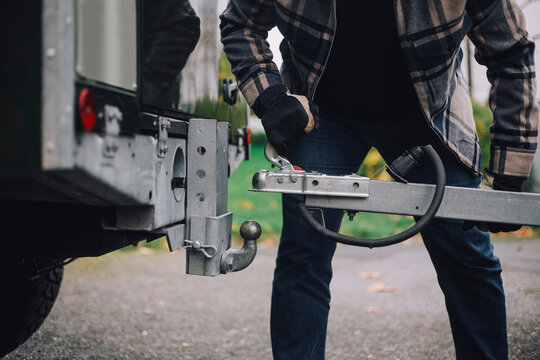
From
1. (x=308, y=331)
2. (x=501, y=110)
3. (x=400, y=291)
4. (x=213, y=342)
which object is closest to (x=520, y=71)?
(x=501, y=110)

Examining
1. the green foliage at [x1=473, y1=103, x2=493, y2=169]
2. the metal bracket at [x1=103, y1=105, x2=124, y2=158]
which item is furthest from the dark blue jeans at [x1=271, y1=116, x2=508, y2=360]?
the green foliage at [x1=473, y1=103, x2=493, y2=169]

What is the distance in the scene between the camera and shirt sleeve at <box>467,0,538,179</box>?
1.87 m

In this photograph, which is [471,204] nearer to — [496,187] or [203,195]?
[496,187]

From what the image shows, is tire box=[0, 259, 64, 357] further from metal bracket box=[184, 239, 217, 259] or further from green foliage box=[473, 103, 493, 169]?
green foliage box=[473, 103, 493, 169]

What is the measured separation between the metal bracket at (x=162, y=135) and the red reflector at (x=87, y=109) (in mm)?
445

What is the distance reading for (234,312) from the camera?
12.8ft

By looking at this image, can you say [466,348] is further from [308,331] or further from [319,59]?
[319,59]

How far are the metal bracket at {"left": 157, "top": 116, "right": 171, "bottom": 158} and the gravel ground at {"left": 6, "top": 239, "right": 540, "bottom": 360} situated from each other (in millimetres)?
1565

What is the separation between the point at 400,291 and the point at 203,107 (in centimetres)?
272

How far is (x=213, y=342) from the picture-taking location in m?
3.28

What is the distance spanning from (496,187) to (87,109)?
129cm

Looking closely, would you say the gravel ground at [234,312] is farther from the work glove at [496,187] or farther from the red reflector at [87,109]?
the red reflector at [87,109]

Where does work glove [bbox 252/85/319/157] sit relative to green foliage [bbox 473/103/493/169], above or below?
below

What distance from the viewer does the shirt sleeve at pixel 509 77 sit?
6.14 ft
